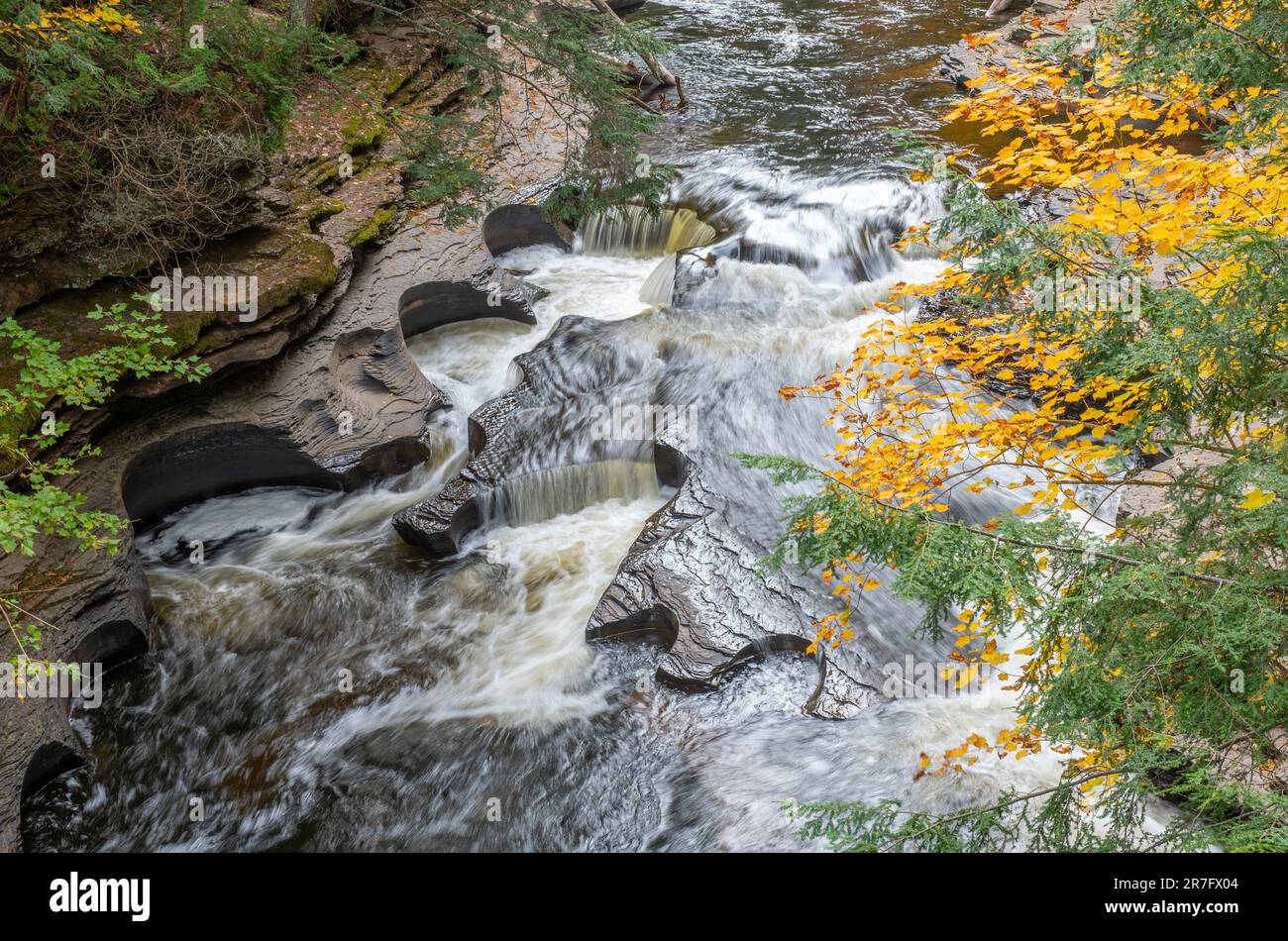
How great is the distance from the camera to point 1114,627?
3354 mm

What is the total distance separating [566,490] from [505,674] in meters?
2.03

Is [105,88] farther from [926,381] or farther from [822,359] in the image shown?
[926,381]

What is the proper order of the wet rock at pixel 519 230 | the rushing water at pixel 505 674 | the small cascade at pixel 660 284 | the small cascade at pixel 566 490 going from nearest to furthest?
the rushing water at pixel 505 674, the small cascade at pixel 566 490, the small cascade at pixel 660 284, the wet rock at pixel 519 230

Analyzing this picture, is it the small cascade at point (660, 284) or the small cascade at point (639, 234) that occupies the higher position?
the small cascade at point (639, 234)

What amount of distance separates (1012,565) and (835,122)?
35.9 feet

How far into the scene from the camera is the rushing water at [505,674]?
18.2 ft

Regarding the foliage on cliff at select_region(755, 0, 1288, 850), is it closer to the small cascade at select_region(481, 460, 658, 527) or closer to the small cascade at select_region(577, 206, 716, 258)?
the small cascade at select_region(481, 460, 658, 527)

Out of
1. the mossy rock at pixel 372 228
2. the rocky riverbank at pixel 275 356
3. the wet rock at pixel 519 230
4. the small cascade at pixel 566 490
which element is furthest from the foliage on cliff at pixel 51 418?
the wet rock at pixel 519 230

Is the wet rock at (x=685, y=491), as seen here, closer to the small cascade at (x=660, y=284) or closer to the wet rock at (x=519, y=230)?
the small cascade at (x=660, y=284)

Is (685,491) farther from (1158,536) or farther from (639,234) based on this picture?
(639,234)

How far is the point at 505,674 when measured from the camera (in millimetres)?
6539

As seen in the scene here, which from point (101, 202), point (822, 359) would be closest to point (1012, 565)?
point (822, 359)

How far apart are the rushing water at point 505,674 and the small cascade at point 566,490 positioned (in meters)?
0.02

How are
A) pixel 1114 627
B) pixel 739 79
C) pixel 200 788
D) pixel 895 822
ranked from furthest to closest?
1. pixel 739 79
2. pixel 200 788
3. pixel 895 822
4. pixel 1114 627
